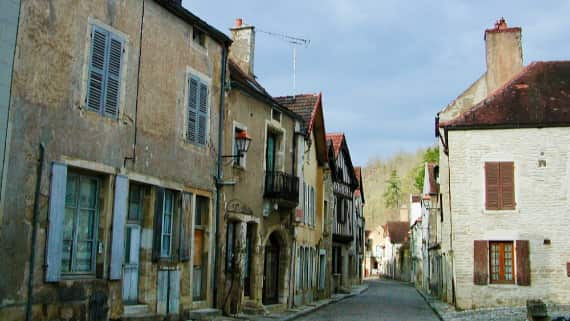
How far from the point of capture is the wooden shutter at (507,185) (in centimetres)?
1911

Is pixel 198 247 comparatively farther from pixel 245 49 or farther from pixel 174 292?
pixel 245 49

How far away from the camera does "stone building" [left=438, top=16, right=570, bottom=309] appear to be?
61.4 feet

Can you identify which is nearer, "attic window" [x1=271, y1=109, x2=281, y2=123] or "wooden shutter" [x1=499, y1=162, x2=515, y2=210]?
"attic window" [x1=271, y1=109, x2=281, y2=123]

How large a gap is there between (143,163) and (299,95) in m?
13.4

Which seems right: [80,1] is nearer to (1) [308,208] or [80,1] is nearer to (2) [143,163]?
(2) [143,163]

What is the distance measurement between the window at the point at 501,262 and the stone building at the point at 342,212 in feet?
40.7

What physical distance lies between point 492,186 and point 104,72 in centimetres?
1338

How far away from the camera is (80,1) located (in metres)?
9.87

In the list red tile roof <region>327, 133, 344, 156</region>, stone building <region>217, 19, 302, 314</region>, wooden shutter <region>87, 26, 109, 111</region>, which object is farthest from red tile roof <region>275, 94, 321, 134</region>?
wooden shutter <region>87, 26, 109, 111</region>

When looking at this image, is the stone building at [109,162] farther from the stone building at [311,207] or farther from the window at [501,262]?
the window at [501,262]

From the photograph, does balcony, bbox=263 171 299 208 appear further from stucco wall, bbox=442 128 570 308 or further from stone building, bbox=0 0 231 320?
stucco wall, bbox=442 128 570 308

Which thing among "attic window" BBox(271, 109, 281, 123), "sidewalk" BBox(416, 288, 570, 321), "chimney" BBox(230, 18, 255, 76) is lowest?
"sidewalk" BBox(416, 288, 570, 321)

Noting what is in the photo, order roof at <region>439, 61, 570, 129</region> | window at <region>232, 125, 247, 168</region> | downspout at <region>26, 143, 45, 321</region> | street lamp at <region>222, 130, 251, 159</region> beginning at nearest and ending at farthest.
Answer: downspout at <region>26, 143, 45, 321</region> → street lamp at <region>222, 130, 251, 159</region> → window at <region>232, 125, 247, 168</region> → roof at <region>439, 61, 570, 129</region>

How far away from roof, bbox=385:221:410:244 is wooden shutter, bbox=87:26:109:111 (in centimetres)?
5808
